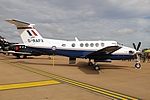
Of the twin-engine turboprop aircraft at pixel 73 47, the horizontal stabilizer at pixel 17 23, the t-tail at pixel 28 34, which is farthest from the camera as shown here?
the t-tail at pixel 28 34

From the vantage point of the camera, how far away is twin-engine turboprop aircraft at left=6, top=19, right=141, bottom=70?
1406 centimetres

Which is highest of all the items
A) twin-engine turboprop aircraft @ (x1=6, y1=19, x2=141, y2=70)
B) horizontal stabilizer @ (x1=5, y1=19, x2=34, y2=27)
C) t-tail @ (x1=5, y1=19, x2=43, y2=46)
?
horizontal stabilizer @ (x1=5, y1=19, x2=34, y2=27)

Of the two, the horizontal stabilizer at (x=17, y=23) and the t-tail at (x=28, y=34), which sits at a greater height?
the horizontal stabilizer at (x=17, y=23)

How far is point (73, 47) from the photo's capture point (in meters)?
15.0

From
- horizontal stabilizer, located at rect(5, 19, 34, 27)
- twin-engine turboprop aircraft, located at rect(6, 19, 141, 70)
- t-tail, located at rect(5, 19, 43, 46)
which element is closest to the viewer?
twin-engine turboprop aircraft, located at rect(6, 19, 141, 70)

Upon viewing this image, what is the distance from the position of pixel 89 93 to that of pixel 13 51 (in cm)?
2478

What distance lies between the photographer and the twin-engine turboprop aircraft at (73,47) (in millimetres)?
14062

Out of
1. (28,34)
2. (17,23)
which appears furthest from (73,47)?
(17,23)

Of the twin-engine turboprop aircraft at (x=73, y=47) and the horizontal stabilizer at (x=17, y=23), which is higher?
the horizontal stabilizer at (x=17, y=23)

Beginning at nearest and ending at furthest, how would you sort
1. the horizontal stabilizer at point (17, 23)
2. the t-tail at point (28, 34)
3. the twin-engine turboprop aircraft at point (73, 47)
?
the twin-engine turboprop aircraft at point (73, 47) → the horizontal stabilizer at point (17, 23) → the t-tail at point (28, 34)

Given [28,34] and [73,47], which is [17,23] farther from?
[73,47]

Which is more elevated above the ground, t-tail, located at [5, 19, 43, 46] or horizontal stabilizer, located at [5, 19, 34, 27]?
horizontal stabilizer, located at [5, 19, 34, 27]

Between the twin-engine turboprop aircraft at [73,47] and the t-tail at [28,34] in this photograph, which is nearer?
the twin-engine turboprop aircraft at [73,47]

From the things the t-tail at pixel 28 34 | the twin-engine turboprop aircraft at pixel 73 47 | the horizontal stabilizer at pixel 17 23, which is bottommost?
the twin-engine turboprop aircraft at pixel 73 47
